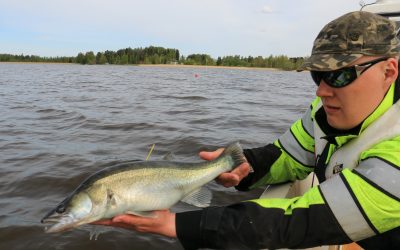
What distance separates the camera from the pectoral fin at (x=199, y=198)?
3339 millimetres

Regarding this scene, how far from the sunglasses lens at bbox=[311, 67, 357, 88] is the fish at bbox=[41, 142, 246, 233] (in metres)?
1.33

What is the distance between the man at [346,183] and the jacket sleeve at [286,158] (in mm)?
915

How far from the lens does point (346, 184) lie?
2.17 metres

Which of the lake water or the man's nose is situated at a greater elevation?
the man's nose

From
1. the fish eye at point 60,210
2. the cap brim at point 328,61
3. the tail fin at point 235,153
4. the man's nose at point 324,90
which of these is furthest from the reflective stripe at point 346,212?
the fish eye at point 60,210

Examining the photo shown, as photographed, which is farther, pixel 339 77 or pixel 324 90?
pixel 324 90

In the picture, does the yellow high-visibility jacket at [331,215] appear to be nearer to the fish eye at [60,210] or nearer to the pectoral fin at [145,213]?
the pectoral fin at [145,213]

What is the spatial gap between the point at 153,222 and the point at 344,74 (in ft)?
4.87

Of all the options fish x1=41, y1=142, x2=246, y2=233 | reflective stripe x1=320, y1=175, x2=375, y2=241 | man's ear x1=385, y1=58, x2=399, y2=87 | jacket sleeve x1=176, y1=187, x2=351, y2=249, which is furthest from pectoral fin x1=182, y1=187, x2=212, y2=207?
man's ear x1=385, y1=58, x2=399, y2=87

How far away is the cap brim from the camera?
7.50 ft

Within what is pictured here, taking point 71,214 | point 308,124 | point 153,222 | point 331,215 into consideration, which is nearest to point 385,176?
point 331,215

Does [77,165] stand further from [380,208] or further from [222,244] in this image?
[380,208]

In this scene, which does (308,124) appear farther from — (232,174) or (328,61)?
(328,61)

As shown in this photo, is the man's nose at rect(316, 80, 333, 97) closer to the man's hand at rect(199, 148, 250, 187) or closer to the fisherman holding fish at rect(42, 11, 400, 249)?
the fisherman holding fish at rect(42, 11, 400, 249)
